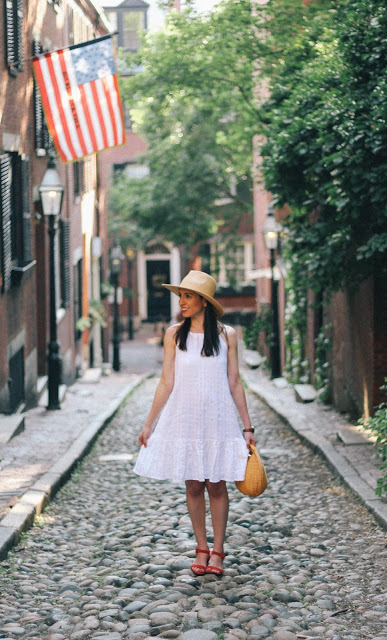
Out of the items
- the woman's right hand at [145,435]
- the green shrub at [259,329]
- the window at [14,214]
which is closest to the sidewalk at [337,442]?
the woman's right hand at [145,435]

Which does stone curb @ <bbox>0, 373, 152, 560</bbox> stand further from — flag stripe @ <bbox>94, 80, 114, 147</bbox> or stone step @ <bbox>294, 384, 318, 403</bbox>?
flag stripe @ <bbox>94, 80, 114, 147</bbox>

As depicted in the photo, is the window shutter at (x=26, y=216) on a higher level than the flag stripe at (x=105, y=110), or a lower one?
lower

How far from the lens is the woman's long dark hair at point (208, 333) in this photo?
559 cm

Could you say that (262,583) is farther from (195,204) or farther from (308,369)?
(195,204)

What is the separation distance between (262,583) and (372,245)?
14.1ft

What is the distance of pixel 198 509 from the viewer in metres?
5.71

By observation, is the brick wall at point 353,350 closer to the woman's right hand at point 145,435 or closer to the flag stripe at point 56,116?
the flag stripe at point 56,116

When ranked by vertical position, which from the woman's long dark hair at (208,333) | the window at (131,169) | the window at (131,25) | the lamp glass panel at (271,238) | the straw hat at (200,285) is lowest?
the woman's long dark hair at (208,333)

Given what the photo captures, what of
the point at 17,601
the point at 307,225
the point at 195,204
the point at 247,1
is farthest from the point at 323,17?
the point at 195,204

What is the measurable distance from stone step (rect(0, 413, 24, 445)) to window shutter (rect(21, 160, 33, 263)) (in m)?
2.96

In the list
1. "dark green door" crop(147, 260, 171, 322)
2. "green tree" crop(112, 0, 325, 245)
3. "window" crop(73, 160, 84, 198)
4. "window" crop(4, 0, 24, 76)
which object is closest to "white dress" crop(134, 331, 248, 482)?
"window" crop(4, 0, 24, 76)

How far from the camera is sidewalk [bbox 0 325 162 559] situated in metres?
7.14

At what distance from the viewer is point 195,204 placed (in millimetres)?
33312

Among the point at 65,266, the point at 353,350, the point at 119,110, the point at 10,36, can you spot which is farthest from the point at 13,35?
the point at 65,266
